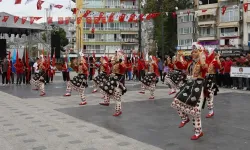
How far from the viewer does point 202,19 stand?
4794 cm

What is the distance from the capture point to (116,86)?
10.3 meters

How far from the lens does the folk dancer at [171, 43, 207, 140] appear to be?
718cm

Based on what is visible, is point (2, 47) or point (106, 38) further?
point (106, 38)

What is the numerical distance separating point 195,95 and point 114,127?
2343 mm

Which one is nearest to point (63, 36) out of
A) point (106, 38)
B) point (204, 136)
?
point (106, 38)

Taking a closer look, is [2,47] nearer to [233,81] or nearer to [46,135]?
[233,81]

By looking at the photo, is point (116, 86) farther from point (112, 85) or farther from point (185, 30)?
point (185, 30)

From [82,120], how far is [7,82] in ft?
50.7

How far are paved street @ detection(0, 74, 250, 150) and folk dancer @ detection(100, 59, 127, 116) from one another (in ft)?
1.42

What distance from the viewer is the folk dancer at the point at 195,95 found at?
23.6 ft

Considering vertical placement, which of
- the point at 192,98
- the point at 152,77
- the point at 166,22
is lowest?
the point at 192,98

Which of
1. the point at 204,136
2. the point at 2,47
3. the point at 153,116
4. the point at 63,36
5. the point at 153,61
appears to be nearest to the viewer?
the point at 204,136

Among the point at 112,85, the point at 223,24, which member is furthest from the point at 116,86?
the point at 223,24

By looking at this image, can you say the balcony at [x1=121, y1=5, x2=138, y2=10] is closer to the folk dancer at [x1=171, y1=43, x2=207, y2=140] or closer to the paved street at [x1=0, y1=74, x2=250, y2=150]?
the paved street at [x1=0, y1=74, x2=250, y2=150]
